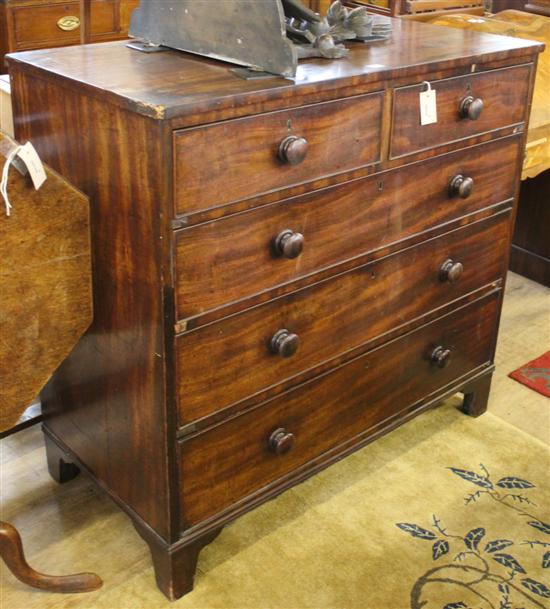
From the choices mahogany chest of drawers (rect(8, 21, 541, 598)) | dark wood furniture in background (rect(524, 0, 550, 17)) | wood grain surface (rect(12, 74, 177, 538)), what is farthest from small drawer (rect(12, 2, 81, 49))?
wood grain surface (rect(12, 74, 177, 538))

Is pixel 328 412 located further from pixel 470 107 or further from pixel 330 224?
pixel 470 107

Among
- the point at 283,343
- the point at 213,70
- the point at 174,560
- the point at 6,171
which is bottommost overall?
the point at 174,560

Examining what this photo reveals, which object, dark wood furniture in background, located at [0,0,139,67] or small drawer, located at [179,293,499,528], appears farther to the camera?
dark wood furniture in background, located at [0,0,139,67]

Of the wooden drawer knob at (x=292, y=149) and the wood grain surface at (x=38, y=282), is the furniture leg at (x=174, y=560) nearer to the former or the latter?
the wood grain surface at (x=38, y=282)

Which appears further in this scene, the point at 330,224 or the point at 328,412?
the point at 328,412

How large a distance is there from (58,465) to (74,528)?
20cm

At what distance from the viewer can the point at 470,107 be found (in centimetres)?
213

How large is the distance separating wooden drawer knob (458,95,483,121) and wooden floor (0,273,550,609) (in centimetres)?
110

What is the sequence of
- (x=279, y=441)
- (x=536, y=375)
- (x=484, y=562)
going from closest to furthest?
1. (x=279, y=441)
2. (x=484, y=562)
3. (x=536, y=375)

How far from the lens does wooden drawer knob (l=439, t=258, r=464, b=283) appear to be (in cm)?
236

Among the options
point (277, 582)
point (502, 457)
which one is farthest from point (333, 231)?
point (502, 457)

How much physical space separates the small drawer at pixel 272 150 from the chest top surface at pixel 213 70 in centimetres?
5

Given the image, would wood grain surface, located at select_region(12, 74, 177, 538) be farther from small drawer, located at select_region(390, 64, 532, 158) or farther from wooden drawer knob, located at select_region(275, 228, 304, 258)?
small drawer, located at select_region(390, 64, 532, 158)

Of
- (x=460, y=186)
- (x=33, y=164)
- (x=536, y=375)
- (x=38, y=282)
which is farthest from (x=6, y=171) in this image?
(x=536, y=375)
